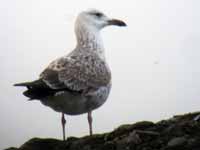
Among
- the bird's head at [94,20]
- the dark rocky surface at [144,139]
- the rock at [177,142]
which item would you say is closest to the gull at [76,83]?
the bird's head at [94,20]

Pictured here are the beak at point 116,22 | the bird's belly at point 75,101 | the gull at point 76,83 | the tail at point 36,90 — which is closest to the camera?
the tail at point 36,90

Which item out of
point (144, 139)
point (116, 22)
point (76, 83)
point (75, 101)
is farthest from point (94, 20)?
point (144, 139)

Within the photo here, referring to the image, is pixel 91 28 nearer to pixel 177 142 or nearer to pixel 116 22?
pixel 116 22

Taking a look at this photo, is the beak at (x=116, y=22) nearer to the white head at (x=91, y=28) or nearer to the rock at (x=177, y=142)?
the white head at (x=91, y=28)

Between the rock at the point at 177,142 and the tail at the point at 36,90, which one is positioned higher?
the tail at the point at 36,90

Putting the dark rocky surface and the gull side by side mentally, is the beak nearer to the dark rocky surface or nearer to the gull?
the gull

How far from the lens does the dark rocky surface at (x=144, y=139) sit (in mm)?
3583

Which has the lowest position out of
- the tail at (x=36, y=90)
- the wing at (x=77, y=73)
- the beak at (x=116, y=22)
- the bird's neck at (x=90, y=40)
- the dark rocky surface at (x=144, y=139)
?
the dark rocky surface at (x=144, y=139)

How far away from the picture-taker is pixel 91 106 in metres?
4.88

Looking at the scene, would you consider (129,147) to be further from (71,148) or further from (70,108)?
(70,108)

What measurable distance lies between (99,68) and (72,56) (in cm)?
28

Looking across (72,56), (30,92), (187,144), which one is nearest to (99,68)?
(72,56)

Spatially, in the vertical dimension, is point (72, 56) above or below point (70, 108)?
above

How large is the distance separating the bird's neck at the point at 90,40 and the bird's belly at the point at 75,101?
595 mm
